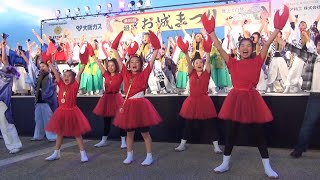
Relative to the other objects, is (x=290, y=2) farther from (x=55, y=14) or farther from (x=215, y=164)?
(x=55, y=14)

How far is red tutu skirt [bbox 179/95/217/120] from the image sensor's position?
17.3ft

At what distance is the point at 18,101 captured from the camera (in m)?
7.49

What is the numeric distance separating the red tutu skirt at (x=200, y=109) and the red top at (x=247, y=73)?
1183 mm

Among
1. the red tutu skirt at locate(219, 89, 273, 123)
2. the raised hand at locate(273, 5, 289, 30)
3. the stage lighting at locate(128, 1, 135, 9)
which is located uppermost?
the stage lighting at locate(128, 1, 135, 9)

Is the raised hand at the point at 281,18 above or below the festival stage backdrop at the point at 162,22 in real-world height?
below

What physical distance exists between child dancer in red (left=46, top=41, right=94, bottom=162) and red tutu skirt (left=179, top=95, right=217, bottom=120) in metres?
1.44

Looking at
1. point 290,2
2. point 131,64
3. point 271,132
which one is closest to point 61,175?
point 131,64

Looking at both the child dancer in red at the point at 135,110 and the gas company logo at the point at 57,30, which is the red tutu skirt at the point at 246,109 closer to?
the child dancer in red at the point at 135,110

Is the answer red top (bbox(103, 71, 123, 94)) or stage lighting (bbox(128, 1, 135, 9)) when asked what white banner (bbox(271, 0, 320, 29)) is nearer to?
stage lighting (bbox(128, 1, 135, 9))

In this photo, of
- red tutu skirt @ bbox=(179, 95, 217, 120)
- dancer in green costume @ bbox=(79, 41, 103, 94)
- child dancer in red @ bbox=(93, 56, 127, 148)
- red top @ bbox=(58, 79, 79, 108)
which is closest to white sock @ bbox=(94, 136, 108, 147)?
child dancer in red @ bbox=(93, 56, 127, 148)

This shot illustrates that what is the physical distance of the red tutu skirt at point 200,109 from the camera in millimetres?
5266

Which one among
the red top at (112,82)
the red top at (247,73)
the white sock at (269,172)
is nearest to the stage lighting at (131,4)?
the red top at (112,82)

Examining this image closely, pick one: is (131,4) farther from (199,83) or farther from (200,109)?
(200,109)

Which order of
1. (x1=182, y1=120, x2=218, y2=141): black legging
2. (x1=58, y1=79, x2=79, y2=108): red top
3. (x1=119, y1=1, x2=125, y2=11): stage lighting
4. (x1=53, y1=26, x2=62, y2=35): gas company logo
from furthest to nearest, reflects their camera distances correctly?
(x1=53, y1=26, x2=62, y2=35): gas company logo → (x1=119, y1=1, x2=125, y2=11): stage lighting → (x1=182, y1=120, x2=218, y2=141): black legging → (x1=58, y1=79, x2=79, y2=108): red top
